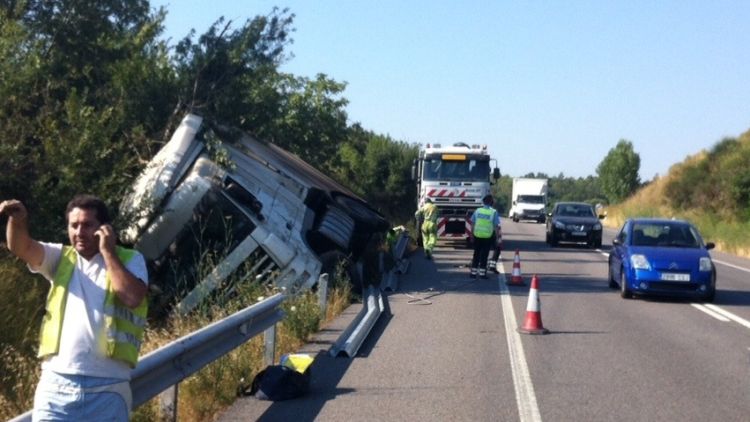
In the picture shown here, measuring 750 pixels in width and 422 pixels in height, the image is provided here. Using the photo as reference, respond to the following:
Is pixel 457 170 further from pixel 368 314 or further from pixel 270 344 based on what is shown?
pixel 270 344

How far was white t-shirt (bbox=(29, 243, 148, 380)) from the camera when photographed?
4.73 meters

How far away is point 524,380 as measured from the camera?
9938 mm

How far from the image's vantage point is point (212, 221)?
52.7ft

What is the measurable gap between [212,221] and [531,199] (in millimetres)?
53795

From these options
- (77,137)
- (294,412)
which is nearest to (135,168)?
(77,137)

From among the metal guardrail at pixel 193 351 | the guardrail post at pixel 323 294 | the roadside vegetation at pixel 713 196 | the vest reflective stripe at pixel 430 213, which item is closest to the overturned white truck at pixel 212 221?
the guardrail post at pixel 323 294

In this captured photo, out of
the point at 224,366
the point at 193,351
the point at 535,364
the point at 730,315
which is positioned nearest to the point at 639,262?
the point at 730,315

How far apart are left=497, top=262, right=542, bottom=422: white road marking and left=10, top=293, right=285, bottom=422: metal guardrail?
243cm

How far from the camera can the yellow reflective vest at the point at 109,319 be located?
15.6ft

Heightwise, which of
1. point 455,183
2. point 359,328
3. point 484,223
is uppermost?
point 455,183

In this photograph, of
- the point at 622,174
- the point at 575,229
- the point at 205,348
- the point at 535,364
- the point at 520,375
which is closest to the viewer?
the point at 205,348

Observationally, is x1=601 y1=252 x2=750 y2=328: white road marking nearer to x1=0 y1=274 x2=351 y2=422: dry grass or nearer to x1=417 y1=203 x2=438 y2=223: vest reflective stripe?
x1=0 y1=274 x2=351 y2=422: dry grass

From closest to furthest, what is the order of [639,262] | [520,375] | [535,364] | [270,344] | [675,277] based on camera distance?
[270,344] → [520,375] → [535,364] → [675,277] → [639,262]

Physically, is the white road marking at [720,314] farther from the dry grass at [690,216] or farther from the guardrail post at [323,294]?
the dry grass at [690,216]
